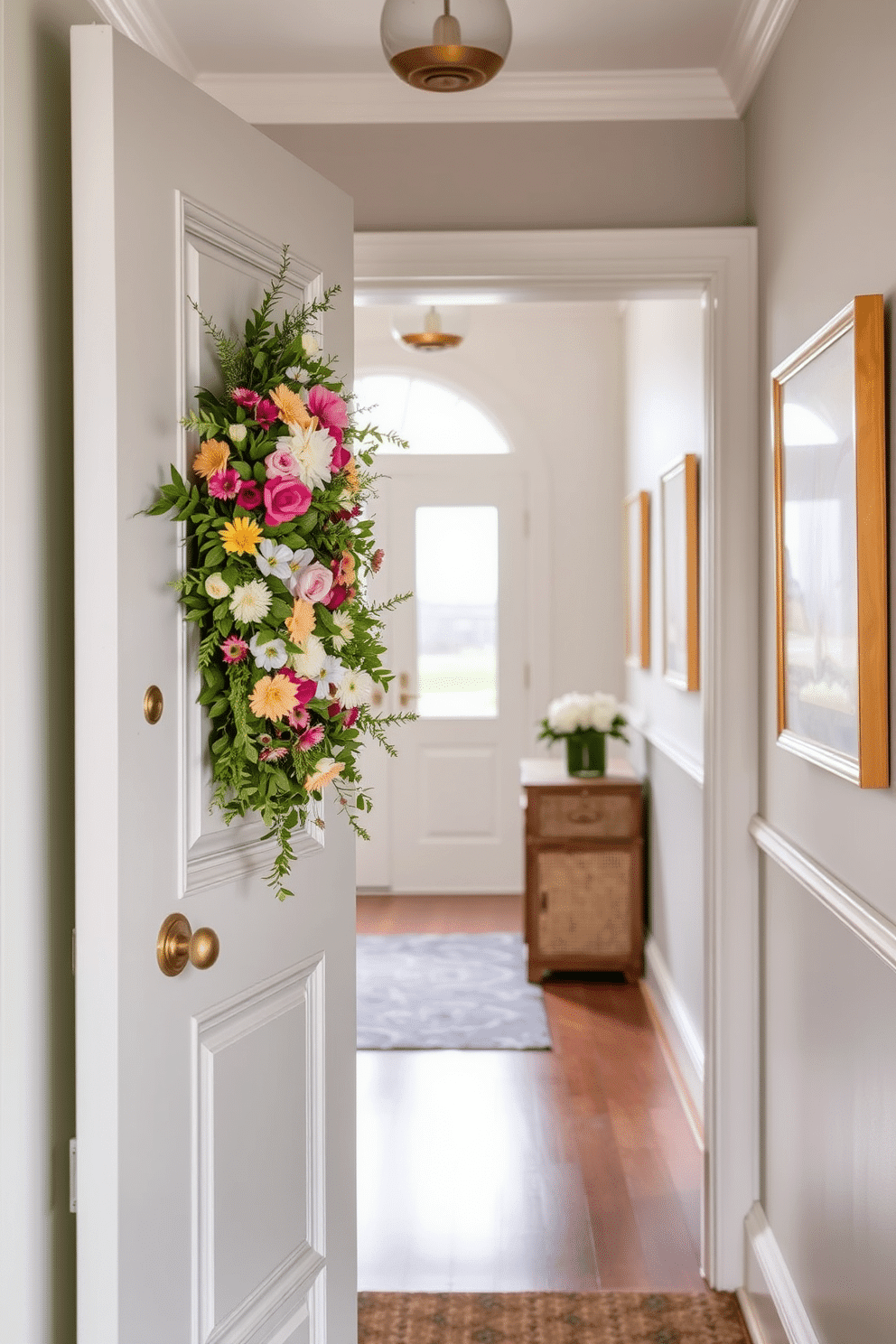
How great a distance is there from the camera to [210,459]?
1588 millimetres

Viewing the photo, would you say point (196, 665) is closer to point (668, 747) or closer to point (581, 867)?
point (668, 747)

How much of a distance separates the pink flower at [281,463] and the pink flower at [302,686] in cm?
27

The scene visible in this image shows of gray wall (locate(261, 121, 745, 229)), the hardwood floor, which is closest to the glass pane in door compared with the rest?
the hardwood floor

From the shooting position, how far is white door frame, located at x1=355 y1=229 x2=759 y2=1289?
262 centimetres

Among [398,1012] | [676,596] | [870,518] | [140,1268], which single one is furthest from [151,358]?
[398,1012]

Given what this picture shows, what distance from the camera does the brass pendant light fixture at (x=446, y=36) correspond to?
1801 millimetres

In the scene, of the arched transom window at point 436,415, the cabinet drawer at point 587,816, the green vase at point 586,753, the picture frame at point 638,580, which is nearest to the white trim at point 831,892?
the cabinet drawer at point 587,816

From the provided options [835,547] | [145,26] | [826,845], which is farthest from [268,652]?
[145,26]

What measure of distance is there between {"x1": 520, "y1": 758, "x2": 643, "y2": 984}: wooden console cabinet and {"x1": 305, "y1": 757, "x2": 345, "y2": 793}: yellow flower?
3.05m

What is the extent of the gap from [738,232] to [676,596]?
5.08ft

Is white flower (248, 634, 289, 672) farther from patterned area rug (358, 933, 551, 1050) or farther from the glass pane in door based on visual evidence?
the glass pane in door

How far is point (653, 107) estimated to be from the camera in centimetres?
265

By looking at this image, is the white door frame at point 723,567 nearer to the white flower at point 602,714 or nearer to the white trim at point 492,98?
the white trim at point 492,98

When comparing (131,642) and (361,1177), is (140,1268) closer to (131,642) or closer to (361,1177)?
(131,642)
